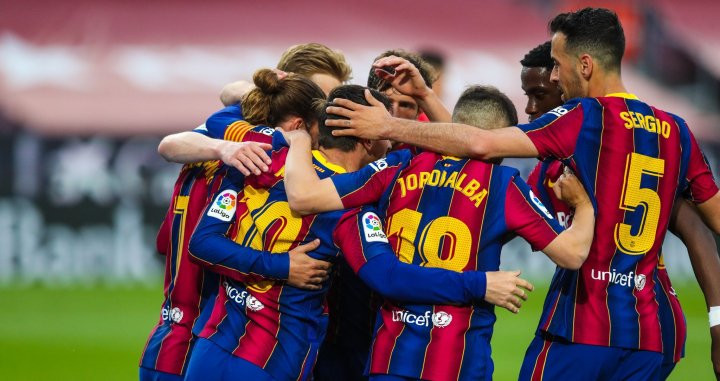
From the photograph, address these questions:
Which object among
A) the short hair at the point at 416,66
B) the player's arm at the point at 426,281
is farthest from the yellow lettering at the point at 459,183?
the short hair at the point at 416,66

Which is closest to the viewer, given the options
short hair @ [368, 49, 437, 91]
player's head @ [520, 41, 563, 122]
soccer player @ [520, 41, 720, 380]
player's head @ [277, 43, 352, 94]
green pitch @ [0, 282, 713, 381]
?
soccer player @ [520, 41, 720, 380]

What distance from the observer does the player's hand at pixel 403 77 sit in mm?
4758

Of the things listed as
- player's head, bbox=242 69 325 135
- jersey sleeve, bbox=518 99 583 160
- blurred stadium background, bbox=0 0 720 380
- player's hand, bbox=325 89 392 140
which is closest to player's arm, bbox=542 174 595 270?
jersey sleeve, bbox=518 99 583 160

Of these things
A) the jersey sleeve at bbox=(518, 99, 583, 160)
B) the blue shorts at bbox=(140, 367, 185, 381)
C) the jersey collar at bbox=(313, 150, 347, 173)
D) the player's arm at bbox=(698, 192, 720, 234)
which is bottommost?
the blue shorts at bbox=(140, 367, 185, 381)

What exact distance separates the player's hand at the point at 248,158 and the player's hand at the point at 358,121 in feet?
0.98

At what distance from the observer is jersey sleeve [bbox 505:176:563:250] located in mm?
3928

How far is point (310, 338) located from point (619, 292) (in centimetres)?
126

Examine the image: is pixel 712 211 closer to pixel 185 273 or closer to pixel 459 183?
pixel 459 183

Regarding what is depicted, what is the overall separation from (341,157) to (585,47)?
43.6 inches

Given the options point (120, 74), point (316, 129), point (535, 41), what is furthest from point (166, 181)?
point (316, 129)

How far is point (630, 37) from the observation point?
13.0 m

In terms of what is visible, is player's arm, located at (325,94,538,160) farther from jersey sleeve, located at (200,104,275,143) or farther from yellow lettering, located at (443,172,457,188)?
jersey sleeve, located at (200,104,275,143)

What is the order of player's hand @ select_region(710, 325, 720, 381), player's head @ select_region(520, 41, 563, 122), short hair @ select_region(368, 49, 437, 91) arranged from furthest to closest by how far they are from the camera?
player's head @ select_region(520, 41, 563, 122)
short hair @ select_region(368, 49, 437, 91)
player's hand @ select_region(710, 325, 720, 381)

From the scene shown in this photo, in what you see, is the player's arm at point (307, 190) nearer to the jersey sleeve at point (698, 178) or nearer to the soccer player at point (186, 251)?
the soccer player at point (186, 251)
